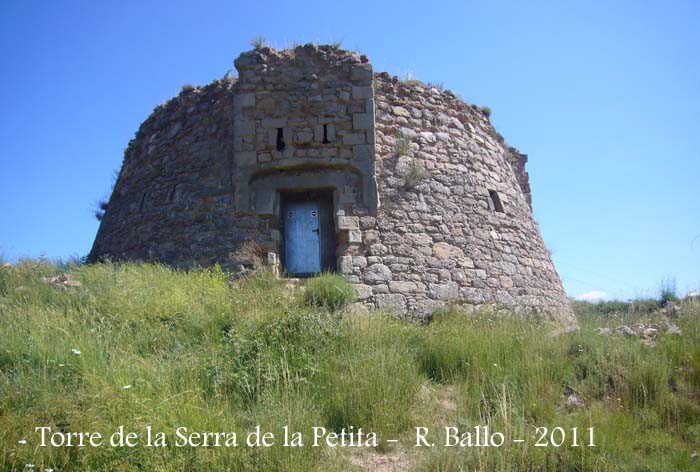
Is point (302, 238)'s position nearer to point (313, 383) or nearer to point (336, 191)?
point (336, 191)

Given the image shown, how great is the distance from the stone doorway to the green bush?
96 cm

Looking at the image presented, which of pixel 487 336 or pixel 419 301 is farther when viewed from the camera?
pixel 419 301

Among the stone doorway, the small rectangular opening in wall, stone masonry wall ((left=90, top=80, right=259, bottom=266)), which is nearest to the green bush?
the stone doorway

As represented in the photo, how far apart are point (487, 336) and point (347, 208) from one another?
3.21 metres

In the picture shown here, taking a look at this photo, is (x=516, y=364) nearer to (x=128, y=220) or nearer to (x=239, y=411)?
(x=239, y=411)

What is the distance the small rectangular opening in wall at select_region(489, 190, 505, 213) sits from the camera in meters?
9.91

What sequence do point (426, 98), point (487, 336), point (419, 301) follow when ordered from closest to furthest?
point (487, 336) < point (419, 301) < point (426, 98)

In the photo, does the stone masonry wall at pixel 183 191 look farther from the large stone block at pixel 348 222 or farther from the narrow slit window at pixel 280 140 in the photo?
the large stone block at pixel 348 222

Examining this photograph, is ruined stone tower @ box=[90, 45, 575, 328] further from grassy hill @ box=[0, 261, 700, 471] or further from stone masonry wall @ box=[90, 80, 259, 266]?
grassy hill @ box=[0, 261, 700, 471]

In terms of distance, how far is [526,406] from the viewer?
4.75 meters

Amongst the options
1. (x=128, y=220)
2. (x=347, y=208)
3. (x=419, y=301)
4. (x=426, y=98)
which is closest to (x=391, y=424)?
(x=419, y=301)

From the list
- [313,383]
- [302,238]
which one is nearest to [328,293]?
[302,238]

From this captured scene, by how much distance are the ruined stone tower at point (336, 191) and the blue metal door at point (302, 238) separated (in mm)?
16

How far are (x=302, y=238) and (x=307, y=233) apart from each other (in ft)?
0.36
